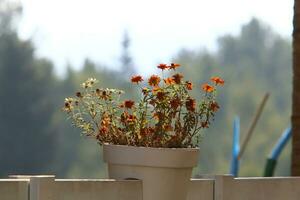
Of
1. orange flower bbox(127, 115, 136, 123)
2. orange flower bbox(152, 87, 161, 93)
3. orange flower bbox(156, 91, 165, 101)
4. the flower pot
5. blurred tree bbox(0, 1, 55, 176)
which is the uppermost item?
blurred tree bbox(0, 1, 55, 176)

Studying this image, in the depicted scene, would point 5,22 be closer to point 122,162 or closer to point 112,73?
point 112,73

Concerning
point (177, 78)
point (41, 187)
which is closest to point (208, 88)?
point (177, 78)

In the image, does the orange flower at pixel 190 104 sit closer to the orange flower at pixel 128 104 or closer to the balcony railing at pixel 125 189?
the orange flower at pixel 128 104

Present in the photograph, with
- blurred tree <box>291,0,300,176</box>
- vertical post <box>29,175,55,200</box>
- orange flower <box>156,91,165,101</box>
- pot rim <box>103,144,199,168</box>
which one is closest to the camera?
vertical post <box>29,175,55,200</box>

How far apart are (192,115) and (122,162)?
620 mm

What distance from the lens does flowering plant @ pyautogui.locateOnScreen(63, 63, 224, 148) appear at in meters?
7.07

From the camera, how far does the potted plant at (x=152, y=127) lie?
6.93 meters

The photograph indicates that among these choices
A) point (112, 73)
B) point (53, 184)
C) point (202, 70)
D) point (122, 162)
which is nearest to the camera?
point (53, 184)

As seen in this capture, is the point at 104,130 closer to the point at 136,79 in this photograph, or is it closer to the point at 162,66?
the point at 136,79

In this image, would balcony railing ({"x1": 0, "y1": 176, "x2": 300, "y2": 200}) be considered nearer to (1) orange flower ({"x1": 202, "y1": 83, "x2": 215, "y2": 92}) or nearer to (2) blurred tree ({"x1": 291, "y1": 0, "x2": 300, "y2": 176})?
(1) orange flower ({"x1": 202, "y1": 83, "x2": 215, "y2": 92})

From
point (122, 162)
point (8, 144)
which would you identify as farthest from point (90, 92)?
point (8, 144)

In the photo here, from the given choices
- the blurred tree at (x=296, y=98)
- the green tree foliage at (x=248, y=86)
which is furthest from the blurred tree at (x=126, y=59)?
the blurred tree at (x=296, y=98)

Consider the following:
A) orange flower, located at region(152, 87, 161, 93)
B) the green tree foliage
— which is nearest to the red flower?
orange flower, located at region(152, 87, 161, 93)

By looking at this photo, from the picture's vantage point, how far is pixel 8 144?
55.8 m
